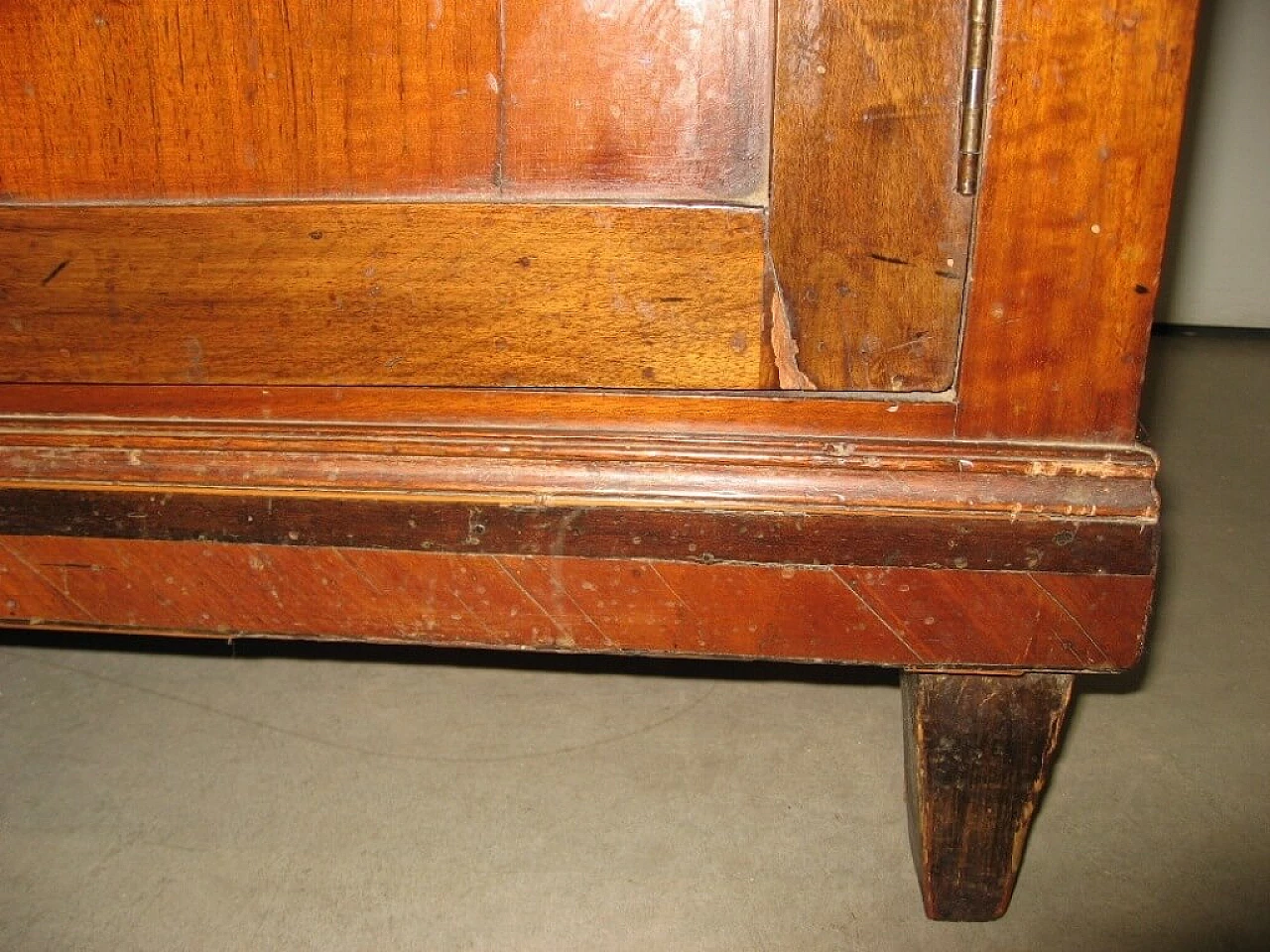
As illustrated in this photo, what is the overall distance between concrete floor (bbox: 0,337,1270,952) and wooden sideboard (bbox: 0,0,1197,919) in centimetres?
20

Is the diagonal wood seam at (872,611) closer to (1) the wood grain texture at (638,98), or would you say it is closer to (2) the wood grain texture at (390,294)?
(2) the wood grain texture at (390,294)

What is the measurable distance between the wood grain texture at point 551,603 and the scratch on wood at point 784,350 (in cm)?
13

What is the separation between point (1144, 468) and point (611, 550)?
353 mm

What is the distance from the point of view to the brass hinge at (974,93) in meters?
0.61

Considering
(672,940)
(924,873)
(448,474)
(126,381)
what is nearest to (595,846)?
(672,940)

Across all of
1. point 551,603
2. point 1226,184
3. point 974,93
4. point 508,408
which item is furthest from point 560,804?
point 1226,184

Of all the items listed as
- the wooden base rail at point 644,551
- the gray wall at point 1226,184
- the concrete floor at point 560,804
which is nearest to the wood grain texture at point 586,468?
the wooden base rail at point 644,551

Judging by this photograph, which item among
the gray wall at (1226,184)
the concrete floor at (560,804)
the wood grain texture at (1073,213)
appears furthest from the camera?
the gray wall at (1226,184)

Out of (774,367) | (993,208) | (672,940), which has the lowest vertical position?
(672,940)

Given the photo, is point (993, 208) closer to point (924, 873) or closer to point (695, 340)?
point (695, 340)

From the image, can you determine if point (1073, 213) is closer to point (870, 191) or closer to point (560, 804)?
point (870, 191)

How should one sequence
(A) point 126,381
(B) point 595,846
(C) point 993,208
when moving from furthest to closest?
(B) point 595,846, (A) point 126,381, (C) point 993,208

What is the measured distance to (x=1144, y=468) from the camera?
677mm

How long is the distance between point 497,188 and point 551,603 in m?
0.29
